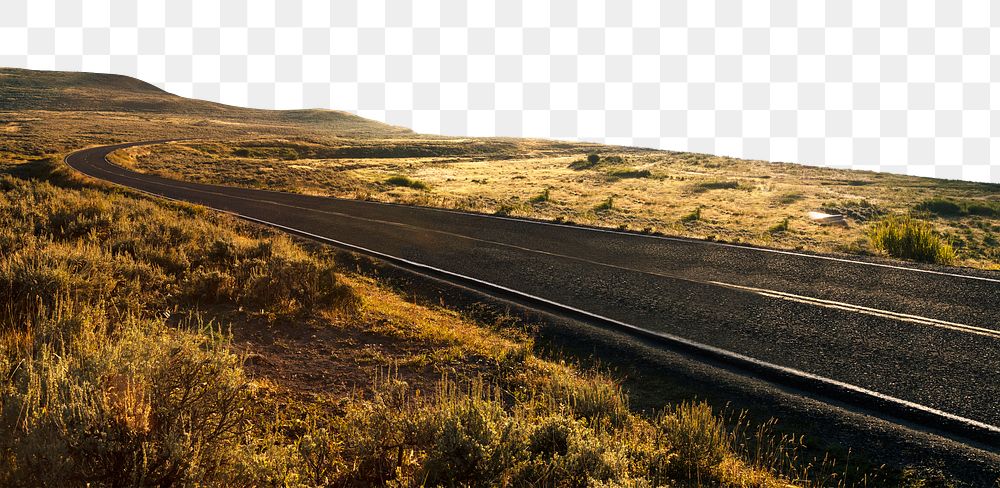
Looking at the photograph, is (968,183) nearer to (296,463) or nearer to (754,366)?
(754,366)

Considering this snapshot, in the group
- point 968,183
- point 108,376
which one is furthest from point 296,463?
point 968,183

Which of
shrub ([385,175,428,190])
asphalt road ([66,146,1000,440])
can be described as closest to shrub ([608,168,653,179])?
shrub ([385,175,428,190])

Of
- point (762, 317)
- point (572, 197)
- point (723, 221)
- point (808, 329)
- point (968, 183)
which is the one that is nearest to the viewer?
point (808, 329)

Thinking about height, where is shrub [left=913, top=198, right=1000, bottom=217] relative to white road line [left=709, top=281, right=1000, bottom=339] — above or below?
above

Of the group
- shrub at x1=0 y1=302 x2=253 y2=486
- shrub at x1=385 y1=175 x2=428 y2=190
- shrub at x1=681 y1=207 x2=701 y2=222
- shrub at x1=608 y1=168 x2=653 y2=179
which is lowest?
shrub at x1=0 y1=302 x2=253 y2=486

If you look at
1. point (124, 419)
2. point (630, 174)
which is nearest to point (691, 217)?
point (630, 174)

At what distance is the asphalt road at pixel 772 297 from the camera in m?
6.68

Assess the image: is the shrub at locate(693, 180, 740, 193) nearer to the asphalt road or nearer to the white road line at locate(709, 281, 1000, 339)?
the asphalt road

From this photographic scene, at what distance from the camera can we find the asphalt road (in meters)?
6.68

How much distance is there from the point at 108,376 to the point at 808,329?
8.37m

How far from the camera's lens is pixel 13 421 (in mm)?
3537

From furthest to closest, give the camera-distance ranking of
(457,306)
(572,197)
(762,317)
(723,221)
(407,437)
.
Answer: (572,197) → (723,221) → (457,306) → (762,317) → (407,437)

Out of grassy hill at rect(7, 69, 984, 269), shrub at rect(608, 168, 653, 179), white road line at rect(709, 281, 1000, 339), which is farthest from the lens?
shrub at rect(608, 168, 653, 179)

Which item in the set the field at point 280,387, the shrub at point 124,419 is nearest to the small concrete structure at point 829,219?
the field at point 280,387
